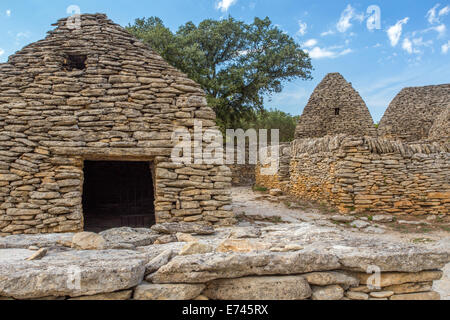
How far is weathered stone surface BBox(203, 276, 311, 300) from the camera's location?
174cm

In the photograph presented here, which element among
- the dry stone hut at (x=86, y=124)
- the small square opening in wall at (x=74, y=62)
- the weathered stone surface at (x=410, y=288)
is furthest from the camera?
the small square opening in wall at (x=74, y=62)

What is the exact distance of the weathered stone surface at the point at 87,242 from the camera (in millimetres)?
2488

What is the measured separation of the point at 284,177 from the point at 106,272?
11555mm

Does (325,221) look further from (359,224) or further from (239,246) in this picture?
(239,246)

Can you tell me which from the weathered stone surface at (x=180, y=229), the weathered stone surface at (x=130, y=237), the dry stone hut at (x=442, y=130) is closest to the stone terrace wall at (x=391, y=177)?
the dry stone hut at (x=442, y=130)

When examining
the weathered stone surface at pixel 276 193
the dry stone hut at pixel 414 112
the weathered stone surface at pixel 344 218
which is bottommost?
the weathered stone surface at pixel 344 218

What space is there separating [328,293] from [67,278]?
1.52 metres

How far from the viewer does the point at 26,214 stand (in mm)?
4992

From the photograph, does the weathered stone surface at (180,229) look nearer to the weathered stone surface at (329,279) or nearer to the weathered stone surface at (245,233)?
the weathered stone surface at (245,233)

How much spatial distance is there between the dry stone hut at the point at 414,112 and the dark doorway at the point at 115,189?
1645 cm

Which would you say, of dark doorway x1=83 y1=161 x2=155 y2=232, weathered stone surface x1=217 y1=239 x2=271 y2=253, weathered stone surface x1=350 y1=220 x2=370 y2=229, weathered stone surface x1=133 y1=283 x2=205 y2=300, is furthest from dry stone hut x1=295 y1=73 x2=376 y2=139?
weathered stone surface x1=133 y1=283 x2=205 y2=300

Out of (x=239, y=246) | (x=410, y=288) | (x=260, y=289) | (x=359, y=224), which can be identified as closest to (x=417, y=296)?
(x=410, y=288)
